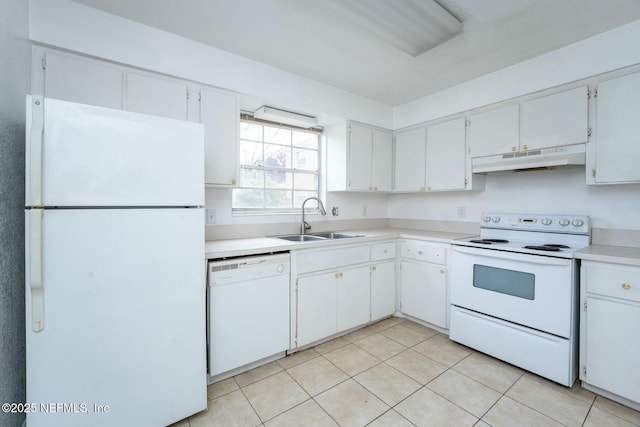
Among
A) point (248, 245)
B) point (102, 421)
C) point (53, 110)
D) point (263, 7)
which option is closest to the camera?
point (53, 110)

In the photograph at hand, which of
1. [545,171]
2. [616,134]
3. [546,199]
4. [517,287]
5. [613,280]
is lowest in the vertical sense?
[517,287]

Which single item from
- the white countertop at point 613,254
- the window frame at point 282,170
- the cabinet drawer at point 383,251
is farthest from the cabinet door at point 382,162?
the white countertop at point 613,254

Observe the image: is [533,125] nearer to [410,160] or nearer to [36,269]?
[410,160]

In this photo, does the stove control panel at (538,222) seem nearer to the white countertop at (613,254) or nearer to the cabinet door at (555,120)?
the white countertop at (613,254)

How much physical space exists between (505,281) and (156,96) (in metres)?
3.02

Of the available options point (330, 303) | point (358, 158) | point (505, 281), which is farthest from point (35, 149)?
point (505, 281)

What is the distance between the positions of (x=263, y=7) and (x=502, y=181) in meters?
2.68

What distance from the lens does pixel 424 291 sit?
2.81 metres

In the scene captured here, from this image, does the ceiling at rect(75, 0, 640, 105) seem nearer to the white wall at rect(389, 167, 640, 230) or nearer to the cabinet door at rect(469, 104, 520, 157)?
the cabinet door at rect(469, 104, 520, 157)

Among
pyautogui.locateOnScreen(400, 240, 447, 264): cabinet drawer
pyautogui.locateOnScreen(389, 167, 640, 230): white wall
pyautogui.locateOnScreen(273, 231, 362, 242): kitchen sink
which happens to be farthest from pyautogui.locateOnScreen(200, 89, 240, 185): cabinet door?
pyautogui.locateOnScreen(389, 167, 640, 230): white wall

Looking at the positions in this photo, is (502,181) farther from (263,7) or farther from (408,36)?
(263,7)

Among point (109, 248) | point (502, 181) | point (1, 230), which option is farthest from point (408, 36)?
point (1, 230)

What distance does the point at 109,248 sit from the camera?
53.3 inches

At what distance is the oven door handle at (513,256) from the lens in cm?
191
